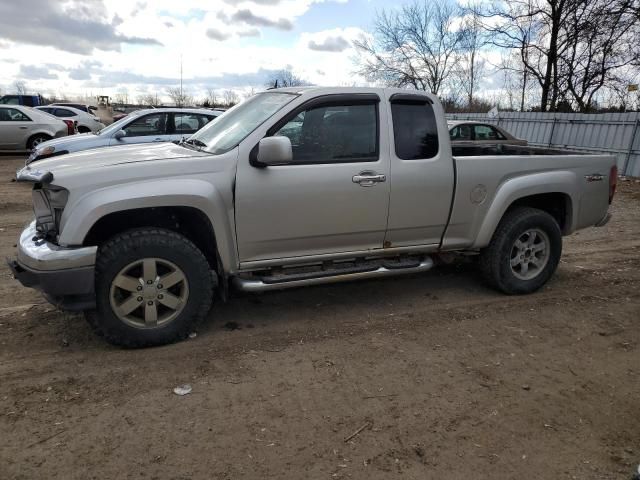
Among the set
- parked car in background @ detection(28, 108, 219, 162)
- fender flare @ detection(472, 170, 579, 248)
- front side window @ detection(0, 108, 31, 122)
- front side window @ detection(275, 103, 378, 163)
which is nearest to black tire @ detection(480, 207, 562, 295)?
fender flare @ detection(472, 170, 579, 248)

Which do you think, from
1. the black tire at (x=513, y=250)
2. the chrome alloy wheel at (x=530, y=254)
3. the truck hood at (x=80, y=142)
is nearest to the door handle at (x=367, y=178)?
the black tire at (x=513, y=250)

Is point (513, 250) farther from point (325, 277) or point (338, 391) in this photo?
point (338, 391)

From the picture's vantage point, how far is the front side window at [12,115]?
1581 centimetres


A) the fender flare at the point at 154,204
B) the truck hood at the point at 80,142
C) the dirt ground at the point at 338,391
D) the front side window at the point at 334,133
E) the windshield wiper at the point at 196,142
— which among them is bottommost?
the dirt ground at the point at 338,391

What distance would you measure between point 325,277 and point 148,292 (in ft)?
4.48

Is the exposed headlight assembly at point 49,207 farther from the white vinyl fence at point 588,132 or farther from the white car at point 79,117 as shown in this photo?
the white car at point 79,117

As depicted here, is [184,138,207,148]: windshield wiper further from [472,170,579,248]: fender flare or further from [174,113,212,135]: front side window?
[174,113,212,135]: front side window

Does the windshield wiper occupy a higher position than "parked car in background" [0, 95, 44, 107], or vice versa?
the windshield wiper

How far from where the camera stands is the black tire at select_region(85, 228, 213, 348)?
360 cm

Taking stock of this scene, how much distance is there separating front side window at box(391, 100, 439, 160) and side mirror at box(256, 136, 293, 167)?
3.60 ft

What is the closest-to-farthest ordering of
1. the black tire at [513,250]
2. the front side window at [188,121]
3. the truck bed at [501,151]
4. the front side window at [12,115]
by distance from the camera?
the black tire at [513,250] < the truck bed at [501,151] < the front side window at [188,121] < the front side window at [12,115]

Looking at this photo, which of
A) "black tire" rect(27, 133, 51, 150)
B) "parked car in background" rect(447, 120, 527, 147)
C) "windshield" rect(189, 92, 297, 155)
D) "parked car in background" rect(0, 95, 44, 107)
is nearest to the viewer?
"windshield" rect(189, 92, 297, 155)

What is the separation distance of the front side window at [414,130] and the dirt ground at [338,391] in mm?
1407

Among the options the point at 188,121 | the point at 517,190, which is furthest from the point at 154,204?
the point at 188,121
